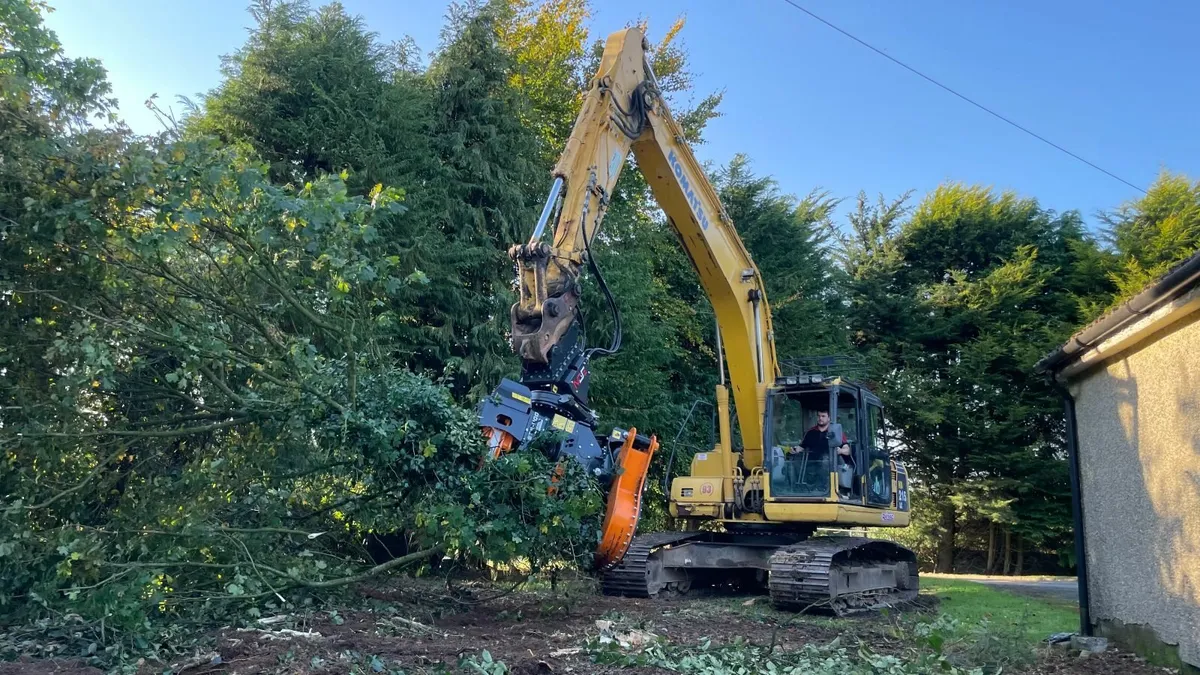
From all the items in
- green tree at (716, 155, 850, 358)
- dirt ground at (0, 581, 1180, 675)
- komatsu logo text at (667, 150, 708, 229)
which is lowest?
dirt ground at (0, 581, 1180, 675)

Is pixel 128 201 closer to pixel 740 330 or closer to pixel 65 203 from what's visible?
pixel 65 203

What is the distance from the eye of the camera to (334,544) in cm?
774

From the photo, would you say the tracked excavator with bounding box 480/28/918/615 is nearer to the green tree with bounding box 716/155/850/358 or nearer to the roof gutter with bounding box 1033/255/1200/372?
the roof gutter with bounding box 1033/255/1200/372

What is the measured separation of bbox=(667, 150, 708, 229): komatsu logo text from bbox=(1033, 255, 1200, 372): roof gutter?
12.2 ft


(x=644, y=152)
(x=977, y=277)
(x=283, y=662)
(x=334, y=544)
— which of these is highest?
(x=977, y=277)

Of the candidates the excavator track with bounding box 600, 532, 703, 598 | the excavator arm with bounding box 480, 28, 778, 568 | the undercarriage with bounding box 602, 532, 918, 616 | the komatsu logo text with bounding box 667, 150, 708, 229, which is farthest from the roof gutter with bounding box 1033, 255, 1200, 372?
the excavator track with bounding box 600, 532, 703, 598

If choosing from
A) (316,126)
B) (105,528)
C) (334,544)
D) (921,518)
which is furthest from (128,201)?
(921,518)

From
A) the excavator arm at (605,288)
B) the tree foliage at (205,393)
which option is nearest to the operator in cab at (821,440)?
the excavator arm at (605,288)

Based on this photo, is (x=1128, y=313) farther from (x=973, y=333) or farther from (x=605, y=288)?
(x=973, y=333)

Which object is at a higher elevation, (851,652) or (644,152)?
(644,152)

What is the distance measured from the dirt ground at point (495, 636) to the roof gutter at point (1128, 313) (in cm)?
225

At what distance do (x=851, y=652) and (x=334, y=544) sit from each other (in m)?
4.44

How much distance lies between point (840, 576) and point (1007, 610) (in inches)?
94.8

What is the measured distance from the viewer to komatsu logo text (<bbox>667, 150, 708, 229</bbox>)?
9273mm
